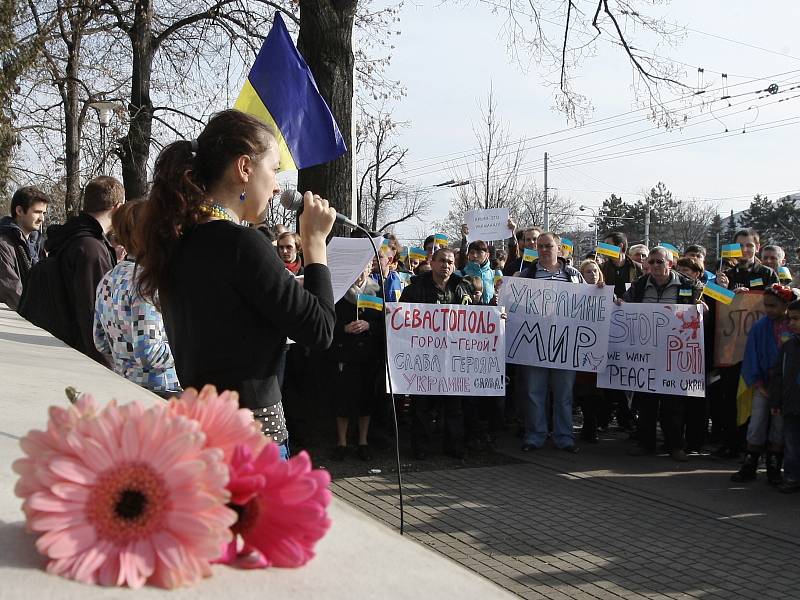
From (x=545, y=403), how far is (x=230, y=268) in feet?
25.4

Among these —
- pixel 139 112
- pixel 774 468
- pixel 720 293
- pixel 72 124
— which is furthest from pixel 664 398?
pixel 72 124

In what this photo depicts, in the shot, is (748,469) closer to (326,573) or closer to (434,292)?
(434,292)

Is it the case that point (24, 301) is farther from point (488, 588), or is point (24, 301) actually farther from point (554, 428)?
point (554, 428)

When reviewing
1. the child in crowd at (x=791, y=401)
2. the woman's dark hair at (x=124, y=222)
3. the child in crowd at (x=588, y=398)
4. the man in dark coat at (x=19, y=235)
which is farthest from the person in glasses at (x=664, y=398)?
the woman's dark hair at (x=124, y=222)

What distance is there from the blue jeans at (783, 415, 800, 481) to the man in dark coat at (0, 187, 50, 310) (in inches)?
249

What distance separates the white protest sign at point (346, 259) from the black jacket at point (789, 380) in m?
3.71

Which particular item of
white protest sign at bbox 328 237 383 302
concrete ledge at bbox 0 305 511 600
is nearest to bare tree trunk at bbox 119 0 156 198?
white protest sign at bbox 328 237 383 302

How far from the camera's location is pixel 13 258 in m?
7.16

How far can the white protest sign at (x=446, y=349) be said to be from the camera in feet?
29.5

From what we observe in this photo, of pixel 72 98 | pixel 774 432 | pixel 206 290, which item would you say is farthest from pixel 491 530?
pixel 72 98

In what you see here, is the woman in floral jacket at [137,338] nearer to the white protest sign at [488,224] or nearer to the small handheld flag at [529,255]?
the small handheld flag at [529,255]

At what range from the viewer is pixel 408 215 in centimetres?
5522

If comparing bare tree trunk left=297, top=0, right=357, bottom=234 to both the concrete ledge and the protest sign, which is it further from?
the concrete ledge

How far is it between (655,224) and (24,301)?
292 ft
